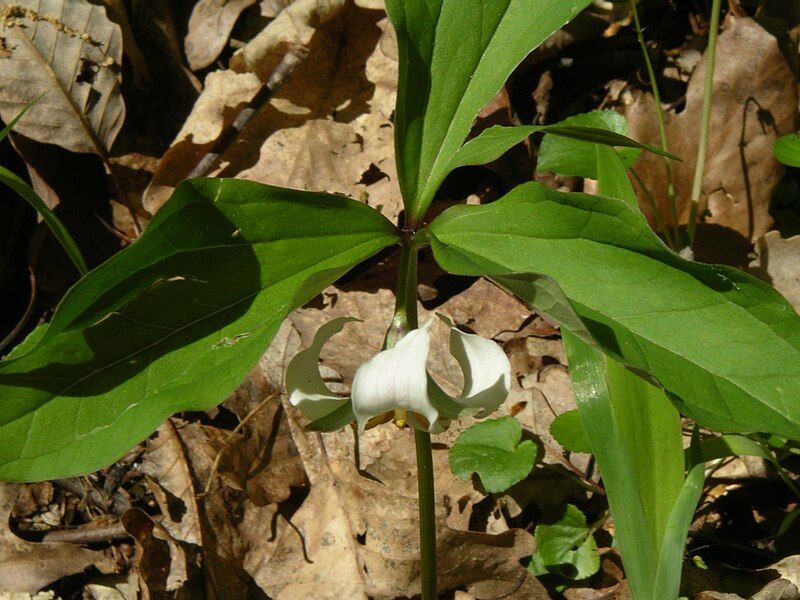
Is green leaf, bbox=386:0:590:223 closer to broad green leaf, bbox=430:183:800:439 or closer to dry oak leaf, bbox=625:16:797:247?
broad green leaf, bbox=430:183:800:439

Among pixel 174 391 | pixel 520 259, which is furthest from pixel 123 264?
pixel 520 259

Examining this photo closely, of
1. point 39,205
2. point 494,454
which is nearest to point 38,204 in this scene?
point 39,205

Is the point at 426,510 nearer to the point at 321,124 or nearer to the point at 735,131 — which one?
the point at 321,124

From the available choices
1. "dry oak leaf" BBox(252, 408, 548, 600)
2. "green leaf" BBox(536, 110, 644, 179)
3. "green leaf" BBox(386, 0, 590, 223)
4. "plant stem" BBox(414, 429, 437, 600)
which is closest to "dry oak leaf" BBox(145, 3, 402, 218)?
"green leaf" BBox(536, 110, 644, 179)

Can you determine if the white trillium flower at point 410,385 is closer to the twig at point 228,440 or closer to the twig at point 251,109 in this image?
the twig at point 228,440

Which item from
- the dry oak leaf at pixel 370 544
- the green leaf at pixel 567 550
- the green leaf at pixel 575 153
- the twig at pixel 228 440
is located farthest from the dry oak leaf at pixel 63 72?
the green leaf at pixel 567 550

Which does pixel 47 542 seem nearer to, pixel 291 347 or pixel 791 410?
pixel 291 347
